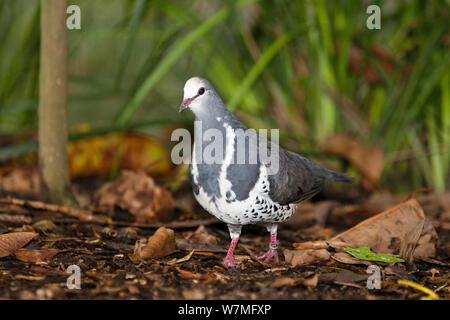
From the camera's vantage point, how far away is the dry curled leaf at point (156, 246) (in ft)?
8.74

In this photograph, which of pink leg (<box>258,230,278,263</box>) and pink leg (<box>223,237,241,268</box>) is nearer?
pink leg (<box>223,237,241,268</box>)

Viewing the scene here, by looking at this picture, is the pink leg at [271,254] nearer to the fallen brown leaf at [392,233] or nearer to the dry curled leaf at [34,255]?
the fallen brown leaf at [392,233]

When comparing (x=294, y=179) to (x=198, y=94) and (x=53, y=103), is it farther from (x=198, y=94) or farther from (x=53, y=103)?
(x=53, y=103)

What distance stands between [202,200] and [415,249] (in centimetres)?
119

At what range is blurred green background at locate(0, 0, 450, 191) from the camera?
431 cm

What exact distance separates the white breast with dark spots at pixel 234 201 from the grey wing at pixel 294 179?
0.19 feet

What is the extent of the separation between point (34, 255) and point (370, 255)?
163 centimetres

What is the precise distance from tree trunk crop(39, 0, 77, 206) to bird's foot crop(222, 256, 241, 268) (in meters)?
1.21

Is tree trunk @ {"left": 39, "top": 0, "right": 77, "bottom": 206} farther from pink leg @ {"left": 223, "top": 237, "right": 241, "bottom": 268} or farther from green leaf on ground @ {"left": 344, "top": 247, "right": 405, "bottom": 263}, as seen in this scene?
green leaf on ground @ {"left": 344, "top": 247, "right": 405, "bottom": 263}

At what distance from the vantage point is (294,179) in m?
3.02

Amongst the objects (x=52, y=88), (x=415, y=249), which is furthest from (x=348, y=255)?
(x=52, y=88)

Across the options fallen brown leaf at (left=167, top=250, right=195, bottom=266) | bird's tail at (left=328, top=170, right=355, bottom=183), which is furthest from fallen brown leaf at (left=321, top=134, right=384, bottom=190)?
fallen brown leaf at (left=167, top=250, right=195, bottom=266)

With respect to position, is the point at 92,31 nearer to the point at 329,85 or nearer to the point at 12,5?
the point at 12,5

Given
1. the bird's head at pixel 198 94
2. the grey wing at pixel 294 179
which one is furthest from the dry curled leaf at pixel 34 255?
the grey wing at pixel 294 179
